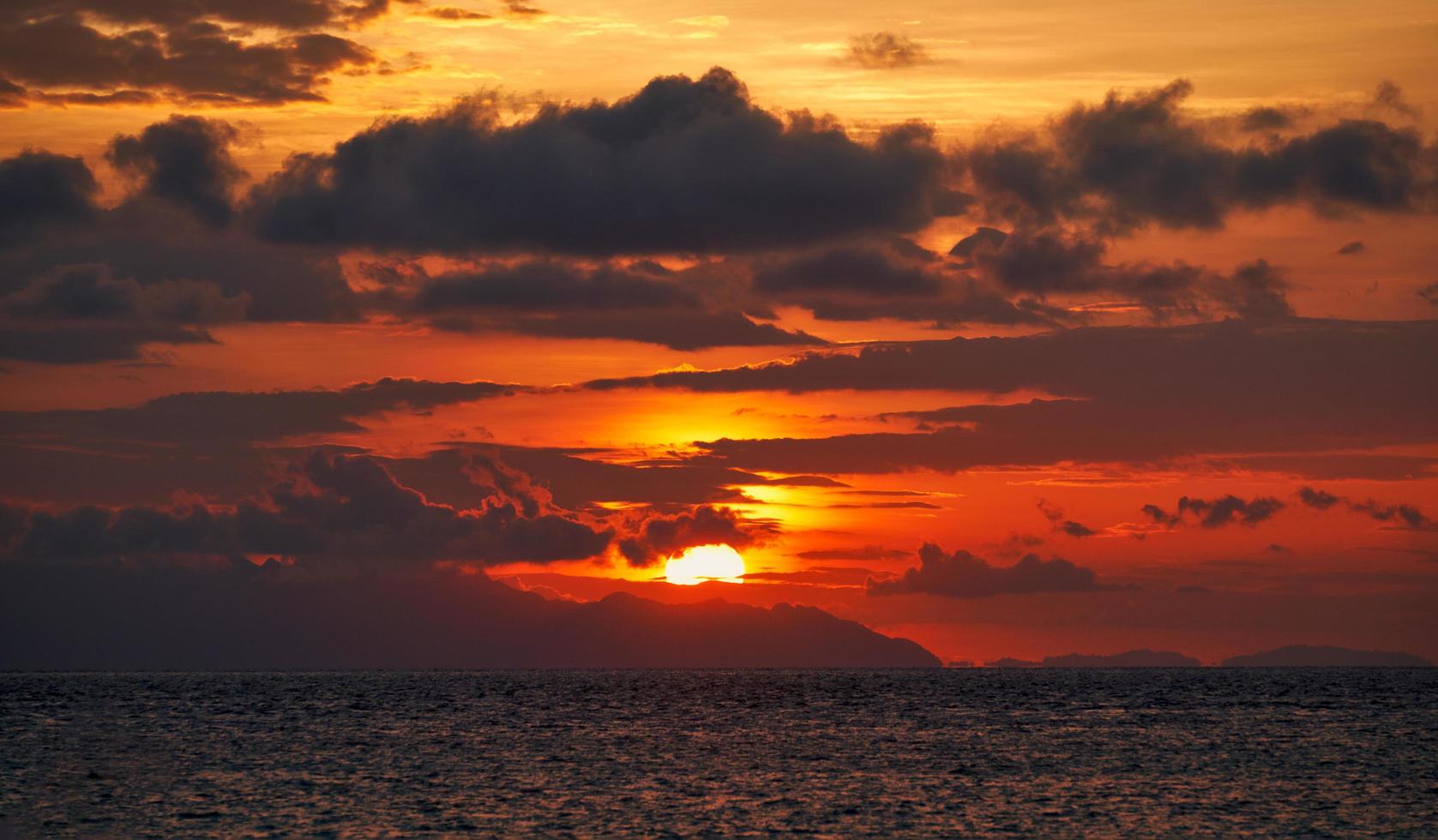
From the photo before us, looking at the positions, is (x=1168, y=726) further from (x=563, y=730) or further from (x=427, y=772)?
(x=427, y=772)

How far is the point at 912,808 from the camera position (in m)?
87.2

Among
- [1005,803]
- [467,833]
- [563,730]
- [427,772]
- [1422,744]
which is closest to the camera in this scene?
[467,833]

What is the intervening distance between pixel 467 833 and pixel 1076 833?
103 feet

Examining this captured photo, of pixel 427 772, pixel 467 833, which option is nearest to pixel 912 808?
pixel 467 833

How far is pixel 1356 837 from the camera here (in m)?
77.1

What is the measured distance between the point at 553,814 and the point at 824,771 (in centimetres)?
2980

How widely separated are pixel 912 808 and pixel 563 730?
74116 millimetres

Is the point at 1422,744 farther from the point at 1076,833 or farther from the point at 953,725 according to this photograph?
the point at 1076,833

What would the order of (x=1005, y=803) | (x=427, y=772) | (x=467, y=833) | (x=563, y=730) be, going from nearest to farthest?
(x=467, y=833) < (x=1005, y=803) < (x=427, y=772) < (x=563, y=730)

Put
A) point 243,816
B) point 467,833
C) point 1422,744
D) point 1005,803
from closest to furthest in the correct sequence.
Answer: point 467,833, point 243,816, point 1005,803, point 1422,744

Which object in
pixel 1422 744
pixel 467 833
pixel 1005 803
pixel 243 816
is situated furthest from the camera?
pixel 1422 744

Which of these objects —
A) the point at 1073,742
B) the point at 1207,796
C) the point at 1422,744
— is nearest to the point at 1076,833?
the point at 1207,796

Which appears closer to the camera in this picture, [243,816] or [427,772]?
[243,816]

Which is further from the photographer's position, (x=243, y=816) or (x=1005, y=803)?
(x=1005, y=803)
